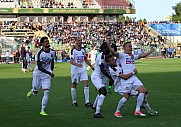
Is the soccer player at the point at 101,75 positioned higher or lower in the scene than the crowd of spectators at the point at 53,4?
lower

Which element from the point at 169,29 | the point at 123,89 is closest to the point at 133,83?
the point at 123,89

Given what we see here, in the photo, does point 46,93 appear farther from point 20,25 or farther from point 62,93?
point 20,25

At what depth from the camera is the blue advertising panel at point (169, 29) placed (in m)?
78.5

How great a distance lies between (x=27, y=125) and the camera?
39.7 ft

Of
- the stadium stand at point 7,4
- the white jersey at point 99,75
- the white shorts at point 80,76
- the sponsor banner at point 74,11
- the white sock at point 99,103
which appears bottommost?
the white sock at point 99,103

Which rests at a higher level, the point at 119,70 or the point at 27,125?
the point at 119,70

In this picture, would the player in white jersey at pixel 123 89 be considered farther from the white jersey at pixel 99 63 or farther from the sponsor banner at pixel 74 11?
the sponsor banner at pixel 74 11

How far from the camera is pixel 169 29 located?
78.8 meters

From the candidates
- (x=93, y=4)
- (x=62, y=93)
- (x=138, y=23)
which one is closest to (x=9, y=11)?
(x=93, y=4)

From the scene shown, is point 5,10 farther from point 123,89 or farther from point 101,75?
point 123,89

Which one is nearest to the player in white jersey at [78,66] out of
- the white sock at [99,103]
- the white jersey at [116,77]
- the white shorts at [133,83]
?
the white jersey at [116,77]

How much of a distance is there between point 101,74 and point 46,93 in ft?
4.98

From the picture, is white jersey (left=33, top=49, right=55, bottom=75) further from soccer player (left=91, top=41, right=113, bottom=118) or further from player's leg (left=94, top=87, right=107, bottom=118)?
player's leg (left=94, top=87, right=107, bottom=118)

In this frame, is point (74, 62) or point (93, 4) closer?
point (74, 62)
